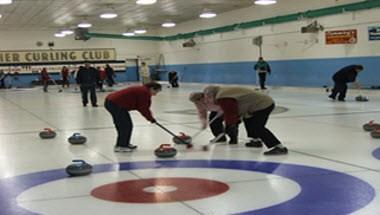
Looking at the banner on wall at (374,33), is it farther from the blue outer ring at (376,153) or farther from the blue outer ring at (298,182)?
the blue outer ring at (298,182)

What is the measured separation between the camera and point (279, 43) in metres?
30.8

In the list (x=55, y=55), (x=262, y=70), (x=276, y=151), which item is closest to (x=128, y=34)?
(x=55, y=55)

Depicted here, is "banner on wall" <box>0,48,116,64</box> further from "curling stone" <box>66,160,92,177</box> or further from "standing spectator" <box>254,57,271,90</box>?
"curling stone" <box>66,160,92,177</box>

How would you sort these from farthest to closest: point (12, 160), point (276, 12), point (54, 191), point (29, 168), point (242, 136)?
point (276, 12) < point (242, 136) < point (12, 160) < point (29, 168) < point (54, 191)

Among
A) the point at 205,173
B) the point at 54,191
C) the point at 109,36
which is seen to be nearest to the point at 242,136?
the point at 205,173

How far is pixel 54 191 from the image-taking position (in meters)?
6.62

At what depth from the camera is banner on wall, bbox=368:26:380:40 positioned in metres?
23.3

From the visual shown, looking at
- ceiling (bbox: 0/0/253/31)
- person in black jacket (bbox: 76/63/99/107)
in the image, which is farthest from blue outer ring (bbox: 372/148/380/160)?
ceiling (bbox: 0/0/253/31)

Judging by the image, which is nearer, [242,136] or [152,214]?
[152,214]

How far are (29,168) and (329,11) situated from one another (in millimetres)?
20503

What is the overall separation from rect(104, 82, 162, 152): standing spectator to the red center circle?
2.47 metres

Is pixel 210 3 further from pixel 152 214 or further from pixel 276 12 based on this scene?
pixel 152 214

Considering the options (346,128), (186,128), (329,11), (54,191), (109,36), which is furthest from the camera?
(109,36)

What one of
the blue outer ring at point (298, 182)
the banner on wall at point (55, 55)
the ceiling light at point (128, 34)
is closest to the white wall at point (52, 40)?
the banner on wall at point (55, 55)
